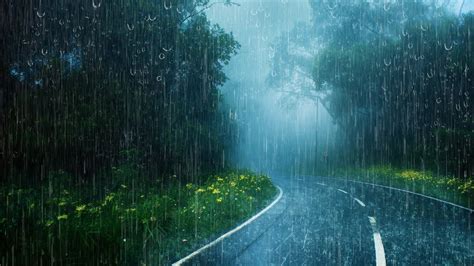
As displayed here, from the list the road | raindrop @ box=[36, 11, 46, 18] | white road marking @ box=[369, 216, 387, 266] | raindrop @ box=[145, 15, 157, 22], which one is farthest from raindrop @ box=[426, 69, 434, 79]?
raindrop @ box=[36, 11, 46, 18]

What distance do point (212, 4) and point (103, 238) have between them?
51.4ft

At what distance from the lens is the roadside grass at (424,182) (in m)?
16.4

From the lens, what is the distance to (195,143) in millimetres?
19703

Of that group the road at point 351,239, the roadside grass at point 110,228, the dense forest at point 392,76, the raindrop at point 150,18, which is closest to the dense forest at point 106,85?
the raindrop at point 150,18

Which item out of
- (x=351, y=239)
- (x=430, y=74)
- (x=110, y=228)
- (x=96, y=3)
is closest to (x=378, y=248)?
(x=351, y=239)

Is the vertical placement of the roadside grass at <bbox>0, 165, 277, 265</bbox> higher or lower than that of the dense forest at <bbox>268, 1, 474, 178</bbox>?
lower

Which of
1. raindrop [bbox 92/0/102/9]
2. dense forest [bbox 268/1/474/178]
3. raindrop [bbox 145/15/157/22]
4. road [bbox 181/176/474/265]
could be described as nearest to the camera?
road [bbox 181/176/474/265]

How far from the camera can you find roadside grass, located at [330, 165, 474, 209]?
16.4 m

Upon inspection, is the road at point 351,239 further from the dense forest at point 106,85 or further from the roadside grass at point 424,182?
the dense forest at point 106,85

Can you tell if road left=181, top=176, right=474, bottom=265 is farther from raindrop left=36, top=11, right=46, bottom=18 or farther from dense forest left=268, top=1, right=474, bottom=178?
dense forest left=268, top=1, right=474, bottom=178

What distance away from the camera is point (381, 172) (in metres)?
30.1

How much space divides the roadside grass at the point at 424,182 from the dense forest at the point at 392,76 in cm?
148

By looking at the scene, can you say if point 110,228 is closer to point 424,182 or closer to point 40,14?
point 40,14

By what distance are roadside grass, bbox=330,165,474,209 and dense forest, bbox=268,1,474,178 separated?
1.48 metres
